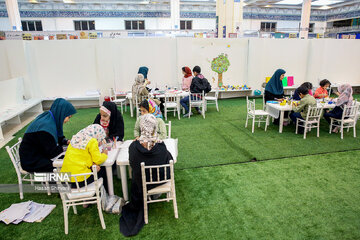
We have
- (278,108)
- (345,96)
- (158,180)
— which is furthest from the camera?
(278,108)

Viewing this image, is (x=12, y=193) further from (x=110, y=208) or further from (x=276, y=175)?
(x=276, y=175)

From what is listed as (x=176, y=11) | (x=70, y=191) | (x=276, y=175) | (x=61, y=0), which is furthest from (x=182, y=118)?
(x=61, y=0)

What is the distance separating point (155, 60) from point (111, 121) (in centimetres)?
577

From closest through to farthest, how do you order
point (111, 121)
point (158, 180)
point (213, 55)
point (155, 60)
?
point (158, 180) < point (111, 121) < point (155, 60) < point (213, 55)

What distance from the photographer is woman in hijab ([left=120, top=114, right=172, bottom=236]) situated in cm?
293

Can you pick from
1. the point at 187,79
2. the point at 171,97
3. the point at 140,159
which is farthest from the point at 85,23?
the point at 140,159

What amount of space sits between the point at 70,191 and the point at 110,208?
61 centimetres

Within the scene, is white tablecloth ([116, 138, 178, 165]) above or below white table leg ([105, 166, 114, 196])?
above

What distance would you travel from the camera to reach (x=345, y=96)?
18.0 feet

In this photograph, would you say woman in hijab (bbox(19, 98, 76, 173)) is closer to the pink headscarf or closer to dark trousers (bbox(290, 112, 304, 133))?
dark trousers (bbox(290, 112, 304, 133))

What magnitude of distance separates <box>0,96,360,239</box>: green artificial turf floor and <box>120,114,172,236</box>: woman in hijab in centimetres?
11

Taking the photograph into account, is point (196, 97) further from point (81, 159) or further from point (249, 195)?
point (81, 159)

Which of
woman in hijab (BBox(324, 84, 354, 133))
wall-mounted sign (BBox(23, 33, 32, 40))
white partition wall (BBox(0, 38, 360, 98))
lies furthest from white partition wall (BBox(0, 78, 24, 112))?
woman in hijab (BBox(324, 84, 354, 133))

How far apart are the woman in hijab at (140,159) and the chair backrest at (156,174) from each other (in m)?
0.04
